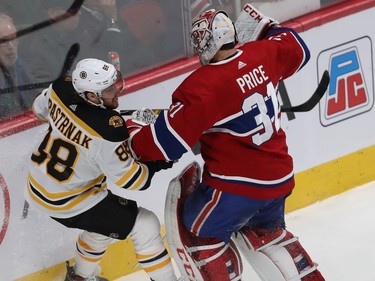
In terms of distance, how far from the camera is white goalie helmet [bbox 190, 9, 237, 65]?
12.6 feet

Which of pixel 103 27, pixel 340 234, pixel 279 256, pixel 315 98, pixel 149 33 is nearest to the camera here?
pixel 279 256

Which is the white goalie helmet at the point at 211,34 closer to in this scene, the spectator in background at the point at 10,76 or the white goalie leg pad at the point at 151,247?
the white goalie leg pad at the point at 151,247

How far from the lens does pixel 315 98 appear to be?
5.20m

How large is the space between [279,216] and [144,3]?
1186mm

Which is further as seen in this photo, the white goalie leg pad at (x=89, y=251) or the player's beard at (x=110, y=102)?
the white goalie leg pad at (x=89, y=251)

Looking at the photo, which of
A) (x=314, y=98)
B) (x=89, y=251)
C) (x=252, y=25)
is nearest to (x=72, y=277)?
(x=89, y=251)

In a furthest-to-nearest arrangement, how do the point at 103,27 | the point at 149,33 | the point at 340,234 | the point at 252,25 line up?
the point at 340,234, the point at 149,33, the point at 103,27, the point at 252,25

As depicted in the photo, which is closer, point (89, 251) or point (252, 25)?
point (252, 25)

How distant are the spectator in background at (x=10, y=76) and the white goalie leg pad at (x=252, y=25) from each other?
905mm

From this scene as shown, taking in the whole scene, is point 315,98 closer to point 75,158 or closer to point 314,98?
point 314,98

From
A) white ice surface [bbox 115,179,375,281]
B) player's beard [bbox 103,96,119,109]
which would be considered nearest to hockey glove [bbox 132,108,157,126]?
player's beard [bbox 103,96,119,109]

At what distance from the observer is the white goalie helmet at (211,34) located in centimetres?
385

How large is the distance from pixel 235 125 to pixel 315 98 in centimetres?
140

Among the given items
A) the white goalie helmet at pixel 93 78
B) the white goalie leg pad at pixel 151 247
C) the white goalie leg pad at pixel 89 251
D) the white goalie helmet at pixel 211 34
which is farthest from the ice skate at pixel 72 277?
the white goalie helmet at pixel 211 34
